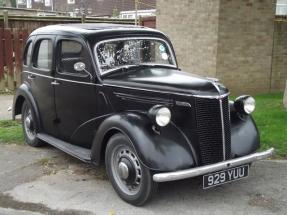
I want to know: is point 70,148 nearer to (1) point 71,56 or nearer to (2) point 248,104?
(1) point 71,56

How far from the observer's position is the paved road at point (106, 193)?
4762 millimetres

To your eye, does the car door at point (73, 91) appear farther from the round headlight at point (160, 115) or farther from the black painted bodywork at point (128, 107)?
the round headlight at point (160, 115)

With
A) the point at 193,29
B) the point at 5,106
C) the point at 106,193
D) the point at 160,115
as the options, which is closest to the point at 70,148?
the point at 106,193

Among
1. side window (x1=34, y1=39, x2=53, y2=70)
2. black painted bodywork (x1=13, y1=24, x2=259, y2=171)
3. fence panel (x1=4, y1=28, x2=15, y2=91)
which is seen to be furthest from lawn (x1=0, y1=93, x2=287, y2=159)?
fence panel (x1=4, y1=28, x2=15, y2=91)

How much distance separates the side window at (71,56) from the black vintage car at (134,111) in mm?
13

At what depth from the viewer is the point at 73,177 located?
5.75m

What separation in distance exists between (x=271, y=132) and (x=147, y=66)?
258 cm

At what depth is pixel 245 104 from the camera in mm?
5379

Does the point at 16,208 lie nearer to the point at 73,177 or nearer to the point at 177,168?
the point at 73,177

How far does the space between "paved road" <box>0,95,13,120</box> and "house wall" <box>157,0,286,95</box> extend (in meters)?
4.40

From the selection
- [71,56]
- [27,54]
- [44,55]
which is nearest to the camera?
[71,56]

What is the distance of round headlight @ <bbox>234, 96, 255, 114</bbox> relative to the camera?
17.6 ft

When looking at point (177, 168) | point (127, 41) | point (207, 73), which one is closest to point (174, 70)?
point (127, 41)

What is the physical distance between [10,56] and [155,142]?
8.92 meters
